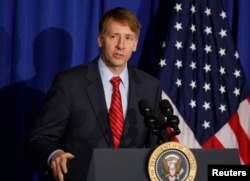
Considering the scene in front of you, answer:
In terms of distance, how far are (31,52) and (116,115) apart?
111 cm

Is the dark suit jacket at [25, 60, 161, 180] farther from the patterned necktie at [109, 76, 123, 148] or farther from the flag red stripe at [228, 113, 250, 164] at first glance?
the flag red stripe at [228, 113, 250, 164]

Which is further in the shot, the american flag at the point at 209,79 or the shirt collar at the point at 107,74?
the american flag at the point at 209,79

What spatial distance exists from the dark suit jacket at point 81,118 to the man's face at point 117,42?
11 centimetres

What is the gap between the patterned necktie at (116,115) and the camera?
2457mm

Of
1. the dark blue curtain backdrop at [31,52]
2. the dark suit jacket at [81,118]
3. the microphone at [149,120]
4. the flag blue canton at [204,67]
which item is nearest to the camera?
the microphone at [149,120]

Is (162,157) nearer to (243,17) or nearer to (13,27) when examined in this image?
(13,27)

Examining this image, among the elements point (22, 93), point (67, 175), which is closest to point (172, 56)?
point (22, 93)

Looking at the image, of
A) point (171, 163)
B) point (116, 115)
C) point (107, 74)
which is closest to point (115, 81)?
point (107, 74)

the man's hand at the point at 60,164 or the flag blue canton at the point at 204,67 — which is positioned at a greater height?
the flag blue canton at the point at 204,67

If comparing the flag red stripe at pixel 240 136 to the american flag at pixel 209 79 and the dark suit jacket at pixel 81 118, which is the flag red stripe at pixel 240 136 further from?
the dark suit jacket at pixel 81 118

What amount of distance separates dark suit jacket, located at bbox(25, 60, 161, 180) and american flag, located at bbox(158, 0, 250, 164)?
90 cm

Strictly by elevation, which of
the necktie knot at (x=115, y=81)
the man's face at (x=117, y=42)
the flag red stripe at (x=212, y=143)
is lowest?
the flag red stripe at (x=212, y=143)

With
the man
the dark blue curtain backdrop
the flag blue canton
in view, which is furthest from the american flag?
the man

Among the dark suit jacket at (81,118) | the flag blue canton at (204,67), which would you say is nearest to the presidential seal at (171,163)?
the dark suit jacket at (81,118)
